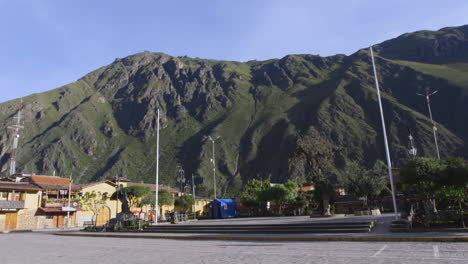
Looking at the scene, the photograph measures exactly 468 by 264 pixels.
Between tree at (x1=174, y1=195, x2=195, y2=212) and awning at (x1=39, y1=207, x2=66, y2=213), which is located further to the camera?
tree at (x1=174, y1=195, x2=195, y2=212)

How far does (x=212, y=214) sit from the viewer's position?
154 feet

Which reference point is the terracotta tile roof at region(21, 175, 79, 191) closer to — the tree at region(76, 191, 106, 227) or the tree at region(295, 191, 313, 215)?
the tree at region(76, 191, 106, 227)

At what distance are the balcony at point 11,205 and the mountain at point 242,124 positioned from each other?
66048 millimetres

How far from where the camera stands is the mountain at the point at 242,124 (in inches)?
4875

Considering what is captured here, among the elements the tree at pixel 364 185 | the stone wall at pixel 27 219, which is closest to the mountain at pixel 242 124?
the stone wall at pixel 27 219

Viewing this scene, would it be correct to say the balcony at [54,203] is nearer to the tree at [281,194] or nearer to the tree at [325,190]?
the tree at [281,194]

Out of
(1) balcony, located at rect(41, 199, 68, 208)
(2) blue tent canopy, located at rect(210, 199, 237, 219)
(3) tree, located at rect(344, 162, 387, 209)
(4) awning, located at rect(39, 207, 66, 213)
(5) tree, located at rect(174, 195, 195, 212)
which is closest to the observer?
(3) tree, located at rect(344, 162, 387, 209)

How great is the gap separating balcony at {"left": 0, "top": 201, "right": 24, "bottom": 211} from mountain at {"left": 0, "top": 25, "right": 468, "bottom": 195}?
2600 inches

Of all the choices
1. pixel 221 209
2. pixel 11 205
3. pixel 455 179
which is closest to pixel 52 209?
pixel 11 205

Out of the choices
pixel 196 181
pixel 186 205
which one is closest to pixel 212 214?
pixel 186 205

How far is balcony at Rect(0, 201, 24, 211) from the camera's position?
45950 mm

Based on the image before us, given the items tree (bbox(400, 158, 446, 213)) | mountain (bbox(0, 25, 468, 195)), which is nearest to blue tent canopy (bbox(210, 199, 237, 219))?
tree (bbox(400, 158, 446, 213))

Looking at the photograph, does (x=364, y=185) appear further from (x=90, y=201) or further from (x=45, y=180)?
(x=45, y=180)

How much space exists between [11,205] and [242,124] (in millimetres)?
122038
